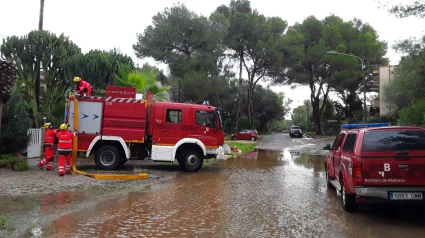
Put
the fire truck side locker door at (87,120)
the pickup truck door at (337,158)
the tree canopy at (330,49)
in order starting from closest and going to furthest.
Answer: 1. the pickup truck door at (337,158)
2. the fire truck side locker door at (87,120)
3. the tree canopy at (330,49)

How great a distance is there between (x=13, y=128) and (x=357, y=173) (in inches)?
447

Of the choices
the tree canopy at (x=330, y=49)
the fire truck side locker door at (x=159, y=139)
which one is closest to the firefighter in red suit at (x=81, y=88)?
the fire truck side locker door at (x=159, y=139)

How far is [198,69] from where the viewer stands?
39.2 meters

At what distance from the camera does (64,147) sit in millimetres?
11289

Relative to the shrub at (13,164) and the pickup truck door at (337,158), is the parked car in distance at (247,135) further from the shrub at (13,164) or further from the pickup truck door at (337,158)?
the pickup truck door at (337,158)

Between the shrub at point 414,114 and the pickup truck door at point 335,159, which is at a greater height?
the shrub at point 414,114

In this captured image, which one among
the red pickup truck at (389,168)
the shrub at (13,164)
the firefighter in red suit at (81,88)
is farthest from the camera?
the firefighter in red suit at (81,88)

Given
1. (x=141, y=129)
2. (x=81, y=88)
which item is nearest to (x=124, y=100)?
(x=141, y=129)

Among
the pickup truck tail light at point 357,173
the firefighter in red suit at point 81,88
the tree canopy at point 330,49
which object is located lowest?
the pickup truck tail light at point 357,173

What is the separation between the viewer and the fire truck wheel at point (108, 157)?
1290 centimetres

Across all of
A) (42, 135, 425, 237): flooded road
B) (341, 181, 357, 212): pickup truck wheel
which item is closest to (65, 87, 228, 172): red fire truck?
(42, 135, 425, 237): flooded road

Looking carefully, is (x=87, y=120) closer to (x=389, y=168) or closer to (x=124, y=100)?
(x=124, y=100)

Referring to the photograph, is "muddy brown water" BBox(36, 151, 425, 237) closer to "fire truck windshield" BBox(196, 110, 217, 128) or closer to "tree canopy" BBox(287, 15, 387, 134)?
"fire truck windshield" BBox(196, 110, 217, 128)

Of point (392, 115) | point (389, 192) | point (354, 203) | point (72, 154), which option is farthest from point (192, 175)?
point (392, 115)
